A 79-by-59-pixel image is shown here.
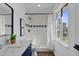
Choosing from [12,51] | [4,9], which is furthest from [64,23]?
[12,51]

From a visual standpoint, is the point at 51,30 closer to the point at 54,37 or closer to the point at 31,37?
the point at 54,37

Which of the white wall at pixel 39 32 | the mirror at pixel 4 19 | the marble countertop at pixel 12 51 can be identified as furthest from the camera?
the white wall at pixel 39 32

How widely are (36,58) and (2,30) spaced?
1.54m

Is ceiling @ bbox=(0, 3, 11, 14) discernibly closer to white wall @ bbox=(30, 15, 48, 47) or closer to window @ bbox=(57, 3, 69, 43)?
window @ bbox=(57, 3, 69, 43)

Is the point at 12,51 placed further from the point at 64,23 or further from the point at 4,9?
the point at 64,23

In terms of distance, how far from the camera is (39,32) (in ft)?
23.1

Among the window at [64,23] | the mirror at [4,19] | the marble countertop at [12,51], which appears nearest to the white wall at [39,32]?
the window at [64,23]

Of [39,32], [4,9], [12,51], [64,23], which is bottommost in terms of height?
[12,51]

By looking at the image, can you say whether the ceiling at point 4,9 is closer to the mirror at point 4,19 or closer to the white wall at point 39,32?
the mirror at point 4,19

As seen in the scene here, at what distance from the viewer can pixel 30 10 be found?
645cm

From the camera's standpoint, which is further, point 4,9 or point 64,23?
point 64,23

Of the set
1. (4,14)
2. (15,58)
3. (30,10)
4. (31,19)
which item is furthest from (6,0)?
(31,19)

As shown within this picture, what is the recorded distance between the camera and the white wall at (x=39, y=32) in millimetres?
6898

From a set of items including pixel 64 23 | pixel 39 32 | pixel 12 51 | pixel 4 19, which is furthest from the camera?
pixel 39 32
